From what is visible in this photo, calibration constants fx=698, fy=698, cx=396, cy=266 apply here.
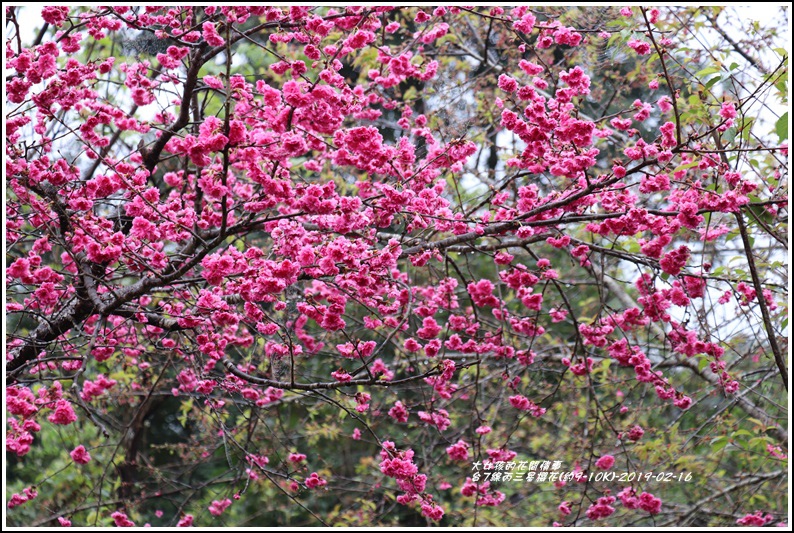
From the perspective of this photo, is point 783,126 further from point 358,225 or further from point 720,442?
point 358,225

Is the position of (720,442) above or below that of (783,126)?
below

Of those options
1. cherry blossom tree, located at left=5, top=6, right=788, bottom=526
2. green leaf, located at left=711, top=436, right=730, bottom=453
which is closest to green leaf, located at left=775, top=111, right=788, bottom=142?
cherry blossom tree, located at left=5, top=6, right=788, bottom=526

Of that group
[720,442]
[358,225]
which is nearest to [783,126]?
[720,442]

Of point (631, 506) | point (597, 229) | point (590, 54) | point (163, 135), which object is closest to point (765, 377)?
point (631, 506)

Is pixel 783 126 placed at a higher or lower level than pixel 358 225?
higher

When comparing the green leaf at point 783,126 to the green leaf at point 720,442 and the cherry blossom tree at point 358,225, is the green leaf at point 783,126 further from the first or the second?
the green leaf at point 720,442

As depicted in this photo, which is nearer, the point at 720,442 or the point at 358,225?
the point at 358,225

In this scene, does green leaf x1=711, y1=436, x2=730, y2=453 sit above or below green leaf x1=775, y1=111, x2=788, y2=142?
below

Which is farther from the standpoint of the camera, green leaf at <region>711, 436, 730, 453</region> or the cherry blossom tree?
green leaf at <region>711, 436, 730, 453</region>

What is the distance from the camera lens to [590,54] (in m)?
4.12

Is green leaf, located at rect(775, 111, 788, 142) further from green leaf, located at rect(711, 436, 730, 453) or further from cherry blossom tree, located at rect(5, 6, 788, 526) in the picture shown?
green leaf, located at rect(711, 436, 730, 453)

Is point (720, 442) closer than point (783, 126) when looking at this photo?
No

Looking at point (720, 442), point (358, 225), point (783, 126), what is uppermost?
point (783, 126)

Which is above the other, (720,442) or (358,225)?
(358,225)
